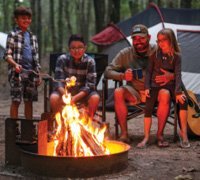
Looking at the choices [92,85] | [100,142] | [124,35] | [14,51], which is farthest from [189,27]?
[100,142]

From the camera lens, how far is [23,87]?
5.38m

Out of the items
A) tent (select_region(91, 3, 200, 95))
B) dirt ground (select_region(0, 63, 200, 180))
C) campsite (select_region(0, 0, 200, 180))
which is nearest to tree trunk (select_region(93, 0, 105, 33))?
campsite (select_region(0, 0, 200, 180))

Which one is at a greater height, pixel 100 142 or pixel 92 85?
pixel 92 85

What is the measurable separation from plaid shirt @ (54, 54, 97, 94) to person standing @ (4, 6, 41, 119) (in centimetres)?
28

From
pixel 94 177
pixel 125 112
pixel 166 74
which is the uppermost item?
pixel 166 74

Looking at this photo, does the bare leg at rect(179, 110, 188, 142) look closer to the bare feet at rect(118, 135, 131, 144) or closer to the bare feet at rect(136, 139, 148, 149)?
the bare feet at rect(136, 139, 148, 149)

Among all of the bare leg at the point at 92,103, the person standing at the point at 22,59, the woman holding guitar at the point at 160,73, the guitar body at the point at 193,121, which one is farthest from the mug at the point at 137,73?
the person standing at the point at 22,59

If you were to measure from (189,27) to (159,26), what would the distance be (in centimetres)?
51

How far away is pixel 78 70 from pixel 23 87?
0.68 m

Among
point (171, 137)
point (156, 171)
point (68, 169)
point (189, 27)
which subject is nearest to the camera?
point (68, 169)

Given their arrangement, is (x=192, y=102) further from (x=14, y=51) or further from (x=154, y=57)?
(x=14, y=51)

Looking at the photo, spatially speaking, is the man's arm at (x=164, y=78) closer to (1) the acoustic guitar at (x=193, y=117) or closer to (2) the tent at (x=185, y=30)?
(1) the acoustic guitar at (x=193, y=117)

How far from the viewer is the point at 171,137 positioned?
5.90 metres

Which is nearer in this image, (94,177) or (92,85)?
(94,177)
